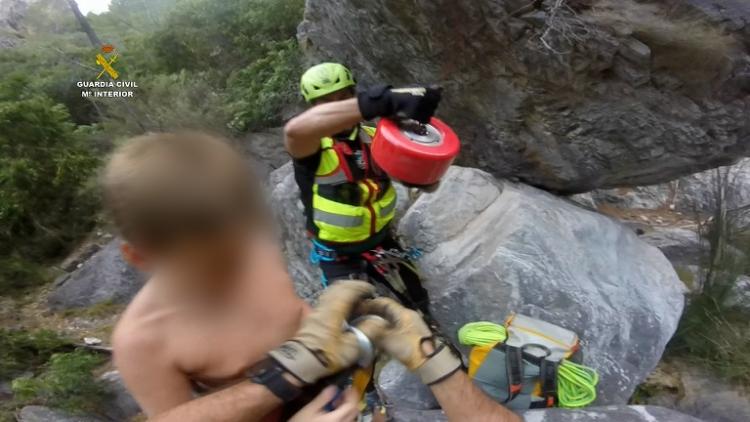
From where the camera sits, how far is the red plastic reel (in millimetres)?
2414

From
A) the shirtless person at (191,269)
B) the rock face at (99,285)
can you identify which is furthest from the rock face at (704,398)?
the rock face at (99,285)

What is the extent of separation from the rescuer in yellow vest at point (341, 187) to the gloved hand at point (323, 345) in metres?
1.30

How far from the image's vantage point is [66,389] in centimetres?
402

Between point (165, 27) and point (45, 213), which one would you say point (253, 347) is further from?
point (165, 27)

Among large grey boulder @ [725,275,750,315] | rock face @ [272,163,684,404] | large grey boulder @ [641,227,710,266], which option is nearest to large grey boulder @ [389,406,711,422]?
rock face @ [272,163,684,404]

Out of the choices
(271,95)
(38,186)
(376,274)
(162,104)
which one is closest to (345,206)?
(376,274)

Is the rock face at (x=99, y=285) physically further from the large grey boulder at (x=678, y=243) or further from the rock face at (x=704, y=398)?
the large grey boulder at (x=678, y=243)

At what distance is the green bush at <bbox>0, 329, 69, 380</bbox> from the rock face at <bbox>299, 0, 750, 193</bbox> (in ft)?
13.5

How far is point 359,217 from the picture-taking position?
2988 mm

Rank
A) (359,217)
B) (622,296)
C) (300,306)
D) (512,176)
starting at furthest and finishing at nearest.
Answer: (512,176), (622,296), (359,217), (300,306)

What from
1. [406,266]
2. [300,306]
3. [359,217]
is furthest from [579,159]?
[300,306]

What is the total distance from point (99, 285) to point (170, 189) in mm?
6146

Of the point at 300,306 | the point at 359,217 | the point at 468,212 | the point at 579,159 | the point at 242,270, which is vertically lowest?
the point at 468,212

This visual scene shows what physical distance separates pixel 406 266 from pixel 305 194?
0.89 m
